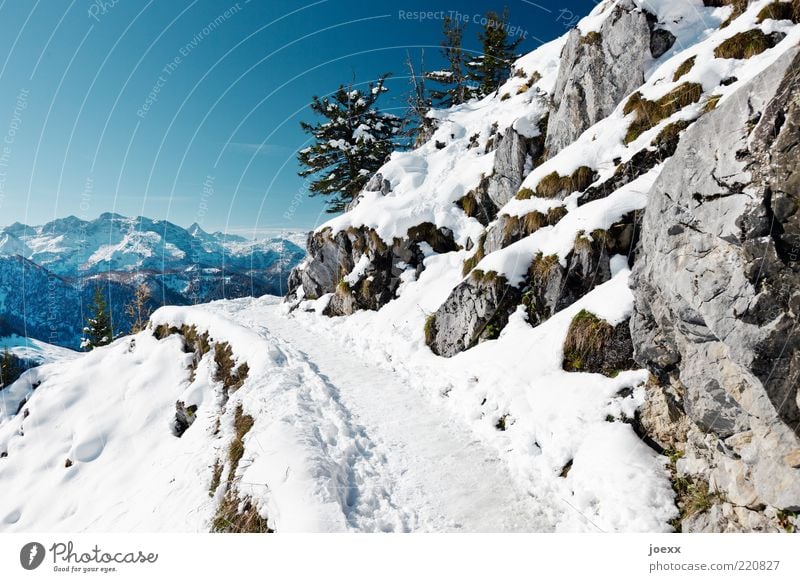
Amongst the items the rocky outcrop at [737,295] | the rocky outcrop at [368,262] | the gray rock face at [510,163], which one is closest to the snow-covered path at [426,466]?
the rocky outcrop at [737,295]

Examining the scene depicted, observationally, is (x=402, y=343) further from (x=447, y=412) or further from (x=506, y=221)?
(x=506, y=221)

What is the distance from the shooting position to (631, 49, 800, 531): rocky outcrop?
415 centimetres

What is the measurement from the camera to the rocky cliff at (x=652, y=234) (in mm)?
4348

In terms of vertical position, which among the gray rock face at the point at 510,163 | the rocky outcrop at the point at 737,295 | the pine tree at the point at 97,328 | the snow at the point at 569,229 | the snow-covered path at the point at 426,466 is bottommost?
the snow-covered path at the point at 426,466

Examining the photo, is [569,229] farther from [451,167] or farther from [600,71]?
[451,167]

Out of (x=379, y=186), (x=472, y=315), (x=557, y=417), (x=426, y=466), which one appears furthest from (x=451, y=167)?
(x=426, y=466)

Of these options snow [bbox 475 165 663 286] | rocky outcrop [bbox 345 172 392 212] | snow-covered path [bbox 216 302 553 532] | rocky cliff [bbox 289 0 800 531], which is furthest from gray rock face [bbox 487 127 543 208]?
snow-covered path [bbox 216 302 553 532]

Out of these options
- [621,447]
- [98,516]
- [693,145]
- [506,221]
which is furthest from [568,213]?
[98,516]

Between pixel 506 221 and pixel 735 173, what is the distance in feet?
32.7

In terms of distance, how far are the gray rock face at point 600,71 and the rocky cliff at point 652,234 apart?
76 millimetres

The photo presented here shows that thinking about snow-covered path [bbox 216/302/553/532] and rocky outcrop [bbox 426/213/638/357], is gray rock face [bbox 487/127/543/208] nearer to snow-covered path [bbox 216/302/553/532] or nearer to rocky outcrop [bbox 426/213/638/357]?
rocky outcrop [bbox 426/213/638/357]

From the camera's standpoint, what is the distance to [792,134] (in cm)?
404

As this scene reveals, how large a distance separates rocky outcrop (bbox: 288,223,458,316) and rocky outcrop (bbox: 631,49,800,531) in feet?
49.0

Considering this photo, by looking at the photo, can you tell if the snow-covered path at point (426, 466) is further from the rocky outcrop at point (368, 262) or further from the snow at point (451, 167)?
the snow at point (451, 167)
